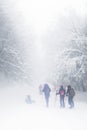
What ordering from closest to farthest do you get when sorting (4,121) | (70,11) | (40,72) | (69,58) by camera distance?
(4,121)
(69,58)
(70,11)
(40,72)

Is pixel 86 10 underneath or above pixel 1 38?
above

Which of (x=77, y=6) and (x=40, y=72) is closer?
(x=77, y=6)

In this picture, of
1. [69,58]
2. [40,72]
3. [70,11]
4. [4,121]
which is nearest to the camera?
[4,121]

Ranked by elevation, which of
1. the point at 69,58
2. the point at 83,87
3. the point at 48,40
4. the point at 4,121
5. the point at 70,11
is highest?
the point at 70,11

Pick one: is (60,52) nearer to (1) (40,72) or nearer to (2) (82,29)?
(2) (82,29)

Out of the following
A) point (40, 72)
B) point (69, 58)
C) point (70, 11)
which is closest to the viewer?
point (69, 58)

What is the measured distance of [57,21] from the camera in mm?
42250

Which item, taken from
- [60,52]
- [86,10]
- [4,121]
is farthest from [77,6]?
[4,121]

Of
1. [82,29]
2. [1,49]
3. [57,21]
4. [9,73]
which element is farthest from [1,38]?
[82,29]

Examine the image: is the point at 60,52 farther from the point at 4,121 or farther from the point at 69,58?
the point at 4,121

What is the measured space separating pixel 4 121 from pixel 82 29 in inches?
1012

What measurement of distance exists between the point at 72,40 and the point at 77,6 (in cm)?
603

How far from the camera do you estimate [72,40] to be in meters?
38.6

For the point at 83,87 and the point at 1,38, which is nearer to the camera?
the point at 83,87
